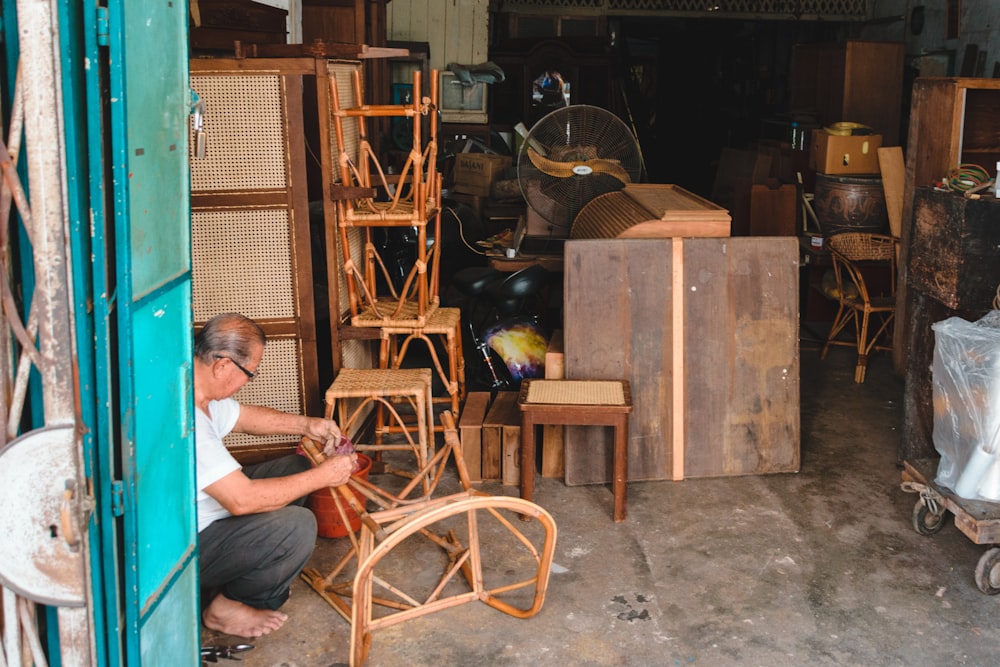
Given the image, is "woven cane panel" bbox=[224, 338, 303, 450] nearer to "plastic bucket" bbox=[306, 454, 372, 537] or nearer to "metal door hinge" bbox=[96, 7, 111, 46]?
"plastic bucket" bbox=[306, 454, 372, 537]

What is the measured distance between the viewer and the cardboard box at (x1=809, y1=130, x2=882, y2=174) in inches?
316

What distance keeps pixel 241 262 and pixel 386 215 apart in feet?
2.35

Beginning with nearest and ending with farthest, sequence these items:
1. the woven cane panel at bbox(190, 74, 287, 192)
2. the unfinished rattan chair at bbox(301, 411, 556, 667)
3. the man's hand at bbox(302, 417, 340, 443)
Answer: the unfinished rattan chair at bbox(301, 411, 556, 667), the man's hand at bbox(302, 417, 340, 443), the woven cane panel at bbox(190, 74, 287, 192)

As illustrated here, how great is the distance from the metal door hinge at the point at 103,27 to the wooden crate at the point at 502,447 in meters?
3.09

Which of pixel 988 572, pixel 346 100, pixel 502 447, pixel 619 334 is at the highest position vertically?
pixel 346 100

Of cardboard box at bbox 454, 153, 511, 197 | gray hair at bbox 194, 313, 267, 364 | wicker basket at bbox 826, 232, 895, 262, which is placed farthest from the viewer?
cardboard box at bbox 454, 153, 511, 197

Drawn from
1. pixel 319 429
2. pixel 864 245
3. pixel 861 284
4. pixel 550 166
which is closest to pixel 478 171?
pixel 550 166

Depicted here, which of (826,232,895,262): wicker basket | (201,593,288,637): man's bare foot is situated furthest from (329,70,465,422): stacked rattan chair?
(826,232,895,262): wicker basket

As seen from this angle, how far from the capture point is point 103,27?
2.26m

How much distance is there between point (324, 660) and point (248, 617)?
0.35 metres

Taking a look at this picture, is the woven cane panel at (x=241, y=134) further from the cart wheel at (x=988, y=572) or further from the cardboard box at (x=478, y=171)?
the cardboard box at (x=478, y=171)

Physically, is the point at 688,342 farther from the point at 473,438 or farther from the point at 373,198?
the point at 373,198

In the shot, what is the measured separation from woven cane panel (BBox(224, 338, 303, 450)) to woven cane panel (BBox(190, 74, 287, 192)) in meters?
0.79

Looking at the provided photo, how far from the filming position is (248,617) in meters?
3.72
